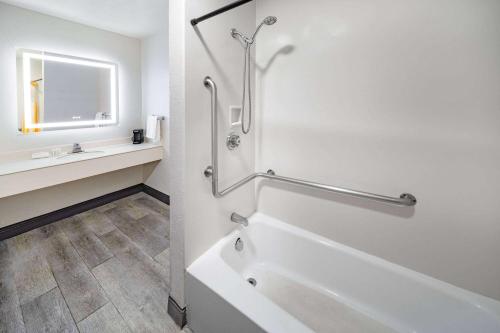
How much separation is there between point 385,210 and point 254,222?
3.01 ft

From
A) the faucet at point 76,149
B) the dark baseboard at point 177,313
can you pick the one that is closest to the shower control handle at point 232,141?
the dark baseboard at point 177,313

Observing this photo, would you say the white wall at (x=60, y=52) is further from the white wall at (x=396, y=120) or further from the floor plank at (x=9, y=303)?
the white wall at (x=396, y=120)

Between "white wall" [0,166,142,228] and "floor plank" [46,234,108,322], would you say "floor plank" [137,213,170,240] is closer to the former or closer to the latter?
"floor plank" [46,234,108,322]

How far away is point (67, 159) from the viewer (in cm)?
209

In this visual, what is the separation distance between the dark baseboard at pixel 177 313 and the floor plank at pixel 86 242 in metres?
0.87

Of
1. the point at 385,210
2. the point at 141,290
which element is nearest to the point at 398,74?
the point at 385,210

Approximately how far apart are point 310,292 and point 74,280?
173cm

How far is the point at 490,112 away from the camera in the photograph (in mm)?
979

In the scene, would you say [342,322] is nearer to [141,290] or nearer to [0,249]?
[141,290]

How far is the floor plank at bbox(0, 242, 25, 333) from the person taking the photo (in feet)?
4.04

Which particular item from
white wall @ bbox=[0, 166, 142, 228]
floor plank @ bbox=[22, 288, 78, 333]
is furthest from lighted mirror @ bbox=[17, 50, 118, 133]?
floor plank @ bbox=[22, 288, 78, 333]

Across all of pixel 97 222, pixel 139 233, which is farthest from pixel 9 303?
pixel 97 222

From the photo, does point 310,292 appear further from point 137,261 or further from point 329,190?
point 137,261

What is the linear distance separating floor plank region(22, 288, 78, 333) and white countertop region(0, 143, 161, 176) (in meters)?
1.03
